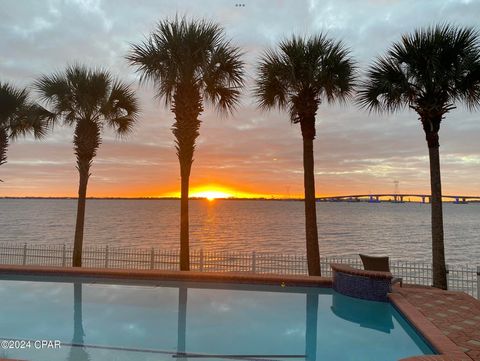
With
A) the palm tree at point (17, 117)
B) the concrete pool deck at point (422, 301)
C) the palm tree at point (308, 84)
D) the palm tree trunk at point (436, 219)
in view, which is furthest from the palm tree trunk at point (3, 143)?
the palm tree trunk at point (436, 219)

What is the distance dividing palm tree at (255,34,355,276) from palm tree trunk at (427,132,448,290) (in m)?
3.55

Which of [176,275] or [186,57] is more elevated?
[186,57]

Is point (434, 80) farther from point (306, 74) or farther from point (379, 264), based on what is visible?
point (379, 264)

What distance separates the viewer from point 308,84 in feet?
40.3

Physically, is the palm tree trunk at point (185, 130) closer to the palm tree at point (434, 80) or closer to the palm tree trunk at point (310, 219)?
the palm tree trunk at point (310, 219)

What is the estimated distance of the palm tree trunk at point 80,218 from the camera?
555 inches

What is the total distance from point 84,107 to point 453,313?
14.6 meters

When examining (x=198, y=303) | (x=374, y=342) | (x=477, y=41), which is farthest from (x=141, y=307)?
(x=477, y=41)

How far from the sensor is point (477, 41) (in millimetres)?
10578

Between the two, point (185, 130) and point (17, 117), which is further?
point (17, 117)

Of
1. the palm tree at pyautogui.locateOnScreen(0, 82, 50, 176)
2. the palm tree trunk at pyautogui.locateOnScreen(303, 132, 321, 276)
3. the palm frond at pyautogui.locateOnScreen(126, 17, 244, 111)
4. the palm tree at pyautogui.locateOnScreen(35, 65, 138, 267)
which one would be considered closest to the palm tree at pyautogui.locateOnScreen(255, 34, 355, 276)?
the palm tree trunk at pyautogui.locateOnScreen(303, 132, 321, 276)

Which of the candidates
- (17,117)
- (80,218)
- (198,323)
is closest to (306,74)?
(198,323)

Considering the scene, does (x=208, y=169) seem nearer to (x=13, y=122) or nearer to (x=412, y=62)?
(x=13, y=122)

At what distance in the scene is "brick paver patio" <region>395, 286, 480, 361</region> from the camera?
6.21m
